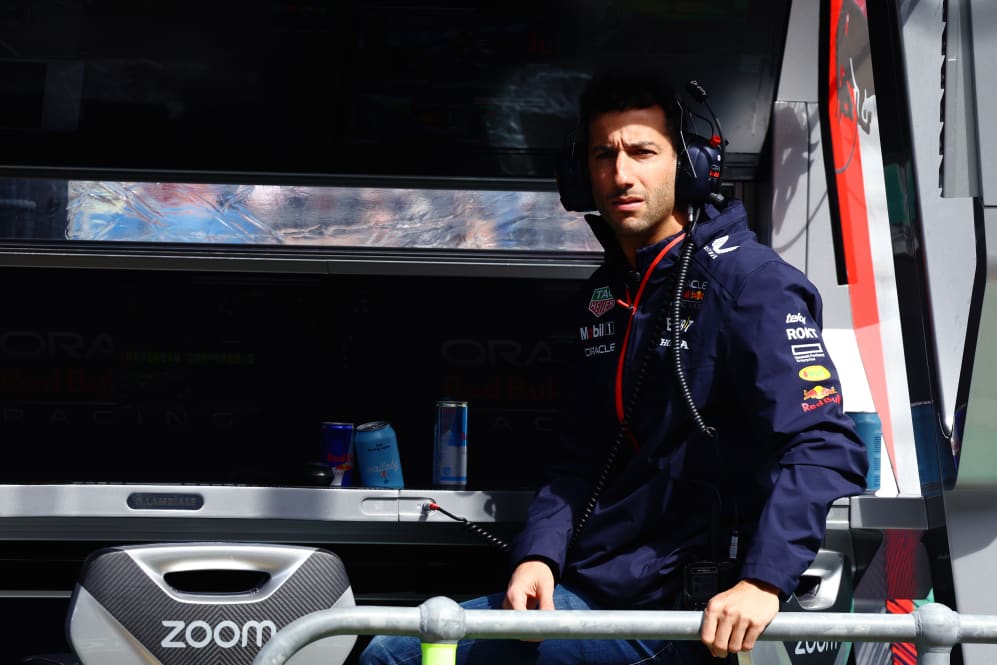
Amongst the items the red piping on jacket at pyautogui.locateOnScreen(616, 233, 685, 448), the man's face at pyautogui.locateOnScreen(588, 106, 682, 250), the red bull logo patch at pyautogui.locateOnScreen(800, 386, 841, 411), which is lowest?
the red bull logo patch at pyautogui.locateOnScreen(800, 386, 841, 411)

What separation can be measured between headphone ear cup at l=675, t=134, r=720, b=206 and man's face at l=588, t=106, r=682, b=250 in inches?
0.9

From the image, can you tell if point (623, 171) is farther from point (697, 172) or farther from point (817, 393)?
point (817, 393)

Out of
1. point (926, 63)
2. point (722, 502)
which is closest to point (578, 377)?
point (722, 502)

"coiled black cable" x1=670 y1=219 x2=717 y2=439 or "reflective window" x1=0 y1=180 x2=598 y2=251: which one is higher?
"reflective window" x1=0 y1=180 x2=598 y2=251

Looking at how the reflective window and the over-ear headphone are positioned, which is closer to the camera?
the over-ear headphone

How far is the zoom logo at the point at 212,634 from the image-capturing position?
83.7 inches

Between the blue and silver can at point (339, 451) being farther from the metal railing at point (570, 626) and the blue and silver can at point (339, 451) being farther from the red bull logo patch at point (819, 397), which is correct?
the metal railing at point (570, 626)

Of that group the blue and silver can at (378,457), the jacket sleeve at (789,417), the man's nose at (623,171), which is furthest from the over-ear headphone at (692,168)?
the blue and silver can at (378,457)

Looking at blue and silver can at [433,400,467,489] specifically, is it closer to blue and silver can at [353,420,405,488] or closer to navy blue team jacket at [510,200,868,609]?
blue and silver can at [353,420,405,488]

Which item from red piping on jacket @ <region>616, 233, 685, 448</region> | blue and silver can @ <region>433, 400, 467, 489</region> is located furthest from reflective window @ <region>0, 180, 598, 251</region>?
red piping on jacket @ <region>616, 233, 685, 448</region>

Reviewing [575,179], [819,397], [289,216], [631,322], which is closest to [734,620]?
[819,397]

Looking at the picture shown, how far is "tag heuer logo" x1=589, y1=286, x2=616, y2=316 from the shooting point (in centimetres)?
240

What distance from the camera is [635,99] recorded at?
239cm

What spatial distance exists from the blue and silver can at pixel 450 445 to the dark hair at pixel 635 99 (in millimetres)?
931
